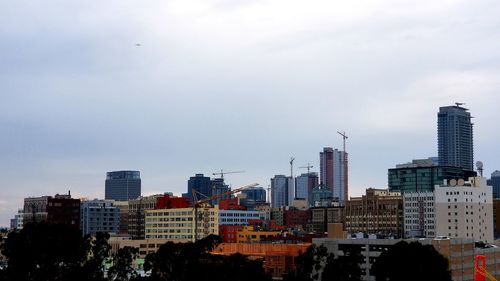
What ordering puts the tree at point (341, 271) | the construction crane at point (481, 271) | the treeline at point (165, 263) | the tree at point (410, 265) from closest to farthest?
1. the treeline at point (165, 263)
2. the tree at point (341, 271)
3. the tree at point (410, 265)
4. the construction crane at point (481, 271)

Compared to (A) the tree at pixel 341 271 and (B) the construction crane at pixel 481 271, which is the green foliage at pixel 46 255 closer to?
(A) the tree at pixel 341 271

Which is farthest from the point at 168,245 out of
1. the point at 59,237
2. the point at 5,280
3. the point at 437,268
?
the point at 437,268

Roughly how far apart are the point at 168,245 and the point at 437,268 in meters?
45.6

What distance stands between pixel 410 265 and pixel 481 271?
5832 centimetres

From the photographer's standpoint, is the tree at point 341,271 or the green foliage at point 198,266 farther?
the tree at point 341,271

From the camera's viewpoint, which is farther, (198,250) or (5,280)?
(198,250)

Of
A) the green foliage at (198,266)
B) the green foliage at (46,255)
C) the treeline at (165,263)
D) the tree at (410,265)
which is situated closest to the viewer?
the green foliage at (46,255)

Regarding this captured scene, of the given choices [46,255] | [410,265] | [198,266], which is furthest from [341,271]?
[46,255]

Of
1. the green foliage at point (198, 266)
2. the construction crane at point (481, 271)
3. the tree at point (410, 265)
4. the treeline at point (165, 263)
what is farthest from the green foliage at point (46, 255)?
the construction crane at point (481, 271)

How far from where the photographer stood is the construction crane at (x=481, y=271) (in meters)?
176

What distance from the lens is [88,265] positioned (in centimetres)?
11425

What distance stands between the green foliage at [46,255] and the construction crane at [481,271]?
Answer: 91950 millimetres

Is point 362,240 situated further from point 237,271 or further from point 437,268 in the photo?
point 237,271

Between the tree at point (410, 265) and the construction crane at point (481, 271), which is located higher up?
the tree at point (410, 265)
